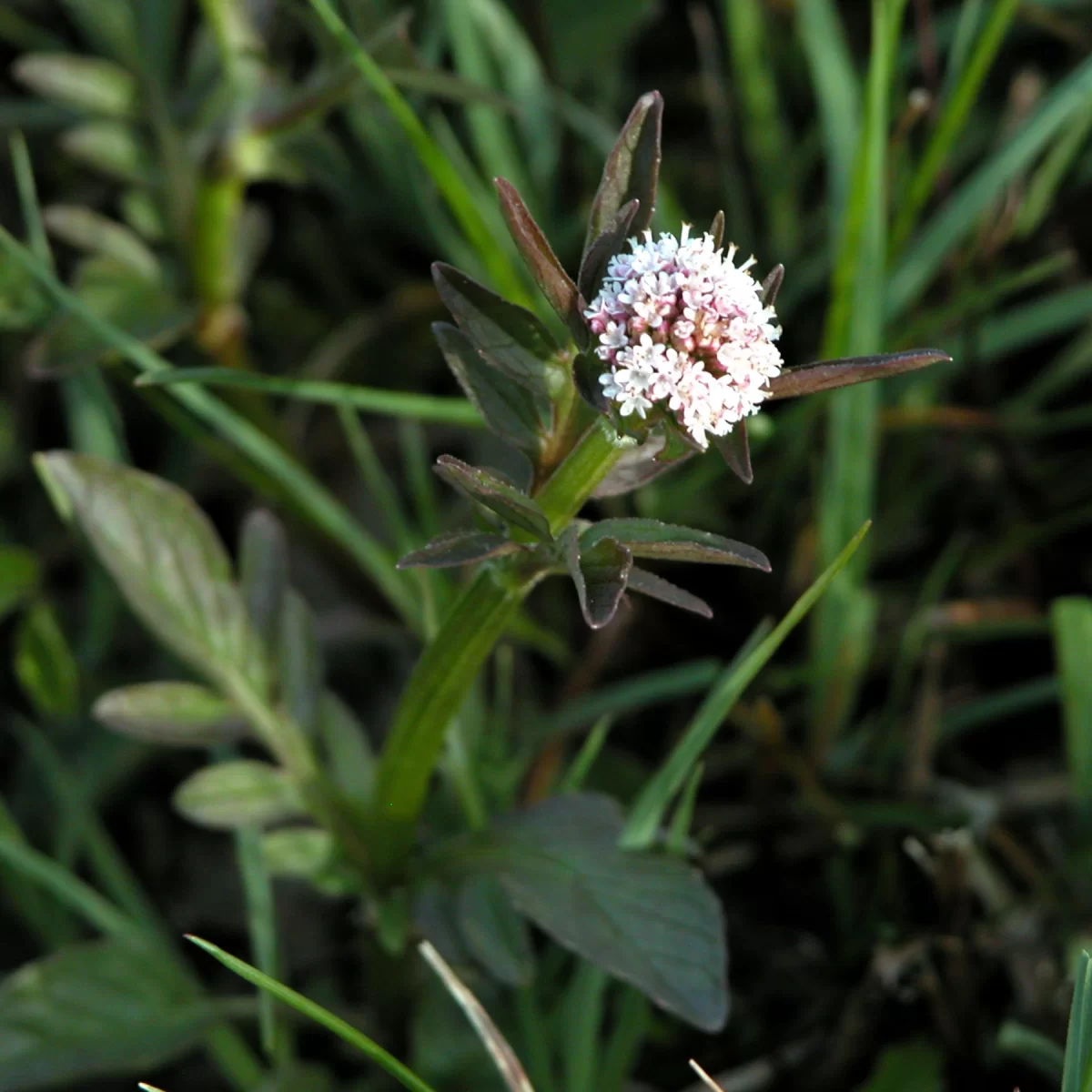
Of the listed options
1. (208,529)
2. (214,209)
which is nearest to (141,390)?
(214,209)

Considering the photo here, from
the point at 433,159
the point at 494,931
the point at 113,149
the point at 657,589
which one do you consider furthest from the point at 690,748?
the point at 113,149

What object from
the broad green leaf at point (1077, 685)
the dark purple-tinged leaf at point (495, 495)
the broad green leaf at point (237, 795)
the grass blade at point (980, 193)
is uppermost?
the grass blade at point (980, 193)

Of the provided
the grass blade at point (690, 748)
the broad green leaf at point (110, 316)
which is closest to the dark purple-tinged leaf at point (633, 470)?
the grass blade at point (690, 748)

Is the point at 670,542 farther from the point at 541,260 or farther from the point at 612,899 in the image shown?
the point at 612,899

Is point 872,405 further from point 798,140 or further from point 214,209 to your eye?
point 214,209

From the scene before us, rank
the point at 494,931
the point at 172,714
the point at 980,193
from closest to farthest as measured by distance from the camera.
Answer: the point at 494,931, the point at 172,714, the point at 980,193

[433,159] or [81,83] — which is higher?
[81,83]

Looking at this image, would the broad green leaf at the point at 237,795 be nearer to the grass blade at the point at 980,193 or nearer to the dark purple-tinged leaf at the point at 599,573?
the dark purple-tinged leaf at the point at 599,573
